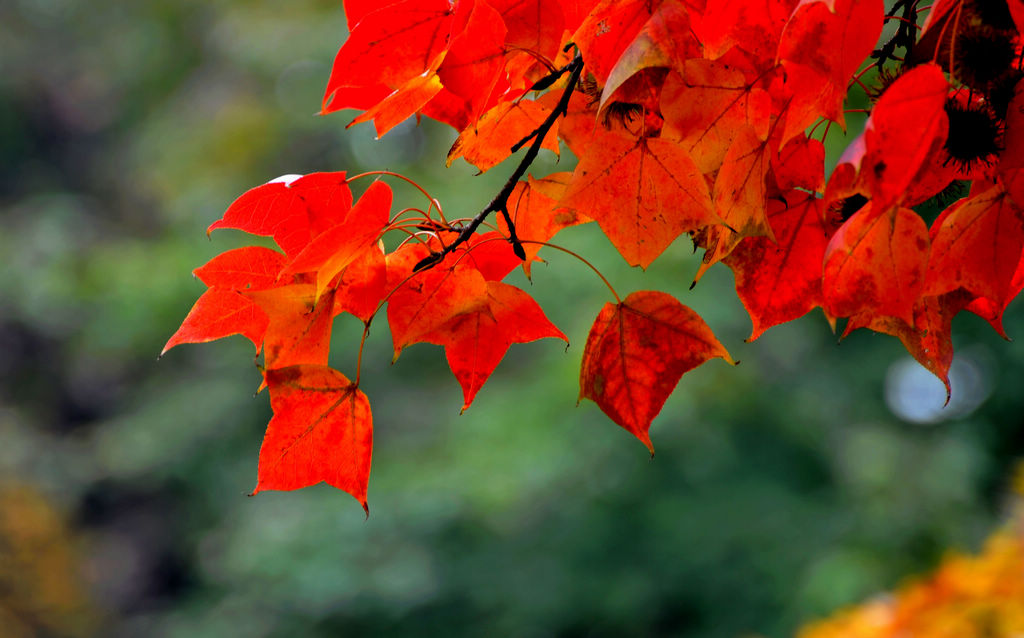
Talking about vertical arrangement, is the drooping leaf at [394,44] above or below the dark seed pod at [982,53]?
below

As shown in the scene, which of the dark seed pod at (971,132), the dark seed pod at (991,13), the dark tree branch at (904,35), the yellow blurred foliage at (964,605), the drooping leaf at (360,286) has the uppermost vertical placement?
the yellow blurred foliage at (964,605)

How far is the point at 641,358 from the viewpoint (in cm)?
48

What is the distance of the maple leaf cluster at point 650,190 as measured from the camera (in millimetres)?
353

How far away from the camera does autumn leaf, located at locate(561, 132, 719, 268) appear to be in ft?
1.30

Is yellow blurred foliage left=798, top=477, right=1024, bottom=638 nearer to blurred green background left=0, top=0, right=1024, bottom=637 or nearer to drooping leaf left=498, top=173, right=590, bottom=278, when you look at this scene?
blurred green background left=0, top=0, right=1024, bottom=637

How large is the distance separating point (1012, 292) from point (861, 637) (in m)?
1.37

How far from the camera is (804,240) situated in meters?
0.46

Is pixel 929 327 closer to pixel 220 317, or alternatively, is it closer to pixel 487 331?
pixel 487 331

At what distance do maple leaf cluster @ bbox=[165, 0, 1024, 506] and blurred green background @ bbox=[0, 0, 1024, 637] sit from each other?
2.17 meters

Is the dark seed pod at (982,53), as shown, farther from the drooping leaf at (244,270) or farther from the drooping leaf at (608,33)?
the drooping leaf at (244,270)

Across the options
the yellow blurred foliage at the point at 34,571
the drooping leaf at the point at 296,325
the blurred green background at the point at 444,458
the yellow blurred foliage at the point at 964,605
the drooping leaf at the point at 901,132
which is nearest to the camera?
the drooping leaf at the point at 901,132

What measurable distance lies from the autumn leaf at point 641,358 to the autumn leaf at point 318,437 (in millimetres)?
133

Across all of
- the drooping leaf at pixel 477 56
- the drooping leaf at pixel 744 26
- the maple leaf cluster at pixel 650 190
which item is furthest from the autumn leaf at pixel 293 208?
the drooping leaf at pixel 744 26

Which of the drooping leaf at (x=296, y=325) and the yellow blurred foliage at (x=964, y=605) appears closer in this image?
the drooping leaf at (x=296, y=325)
